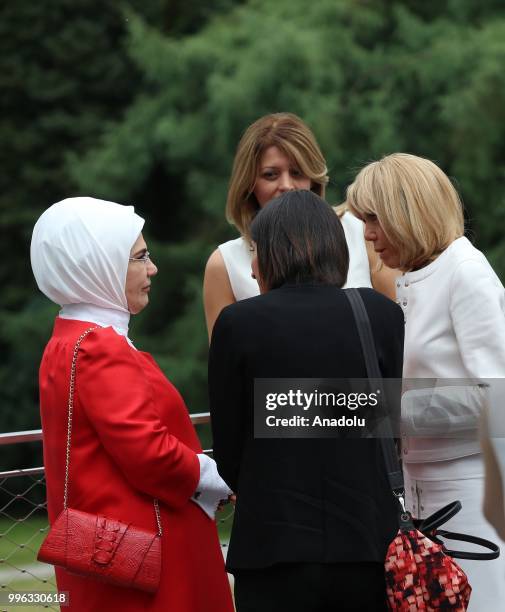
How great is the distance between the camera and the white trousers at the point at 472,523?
106 inches

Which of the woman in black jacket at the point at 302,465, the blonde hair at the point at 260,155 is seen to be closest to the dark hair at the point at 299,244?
the woman in black jacket at the point at 302,465

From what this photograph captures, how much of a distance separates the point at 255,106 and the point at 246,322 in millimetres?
10565

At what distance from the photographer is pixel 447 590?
223 centimetres

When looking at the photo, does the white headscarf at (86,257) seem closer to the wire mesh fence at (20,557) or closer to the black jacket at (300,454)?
the black jacket at (300,454)

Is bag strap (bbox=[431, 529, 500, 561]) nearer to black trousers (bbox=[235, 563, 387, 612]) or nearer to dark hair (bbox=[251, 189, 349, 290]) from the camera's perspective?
black trousers (bbox=[235, 563, 387, 612])

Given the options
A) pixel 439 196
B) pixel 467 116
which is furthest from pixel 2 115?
pixel 439 196

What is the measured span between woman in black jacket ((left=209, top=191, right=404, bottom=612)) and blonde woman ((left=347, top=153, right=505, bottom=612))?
1.39 feet

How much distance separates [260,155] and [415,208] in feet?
2.97

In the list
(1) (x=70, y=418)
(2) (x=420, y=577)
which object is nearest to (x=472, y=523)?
(2) (x=420, y=577)

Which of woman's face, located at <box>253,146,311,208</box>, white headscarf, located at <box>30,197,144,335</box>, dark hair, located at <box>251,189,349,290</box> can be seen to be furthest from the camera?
woman's face, located at <box>253,146,311,208</box>

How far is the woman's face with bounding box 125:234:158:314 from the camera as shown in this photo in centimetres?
277

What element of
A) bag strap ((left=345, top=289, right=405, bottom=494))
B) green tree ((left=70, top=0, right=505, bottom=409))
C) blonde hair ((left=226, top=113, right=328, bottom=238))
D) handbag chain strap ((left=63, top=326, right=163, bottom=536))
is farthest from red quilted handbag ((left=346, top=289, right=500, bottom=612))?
green tree ((left=70, top=0, right=505, bottom=409))

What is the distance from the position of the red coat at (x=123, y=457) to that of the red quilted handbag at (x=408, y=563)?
1.88 feet

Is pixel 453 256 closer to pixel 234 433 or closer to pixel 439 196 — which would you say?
pixel 439 196
